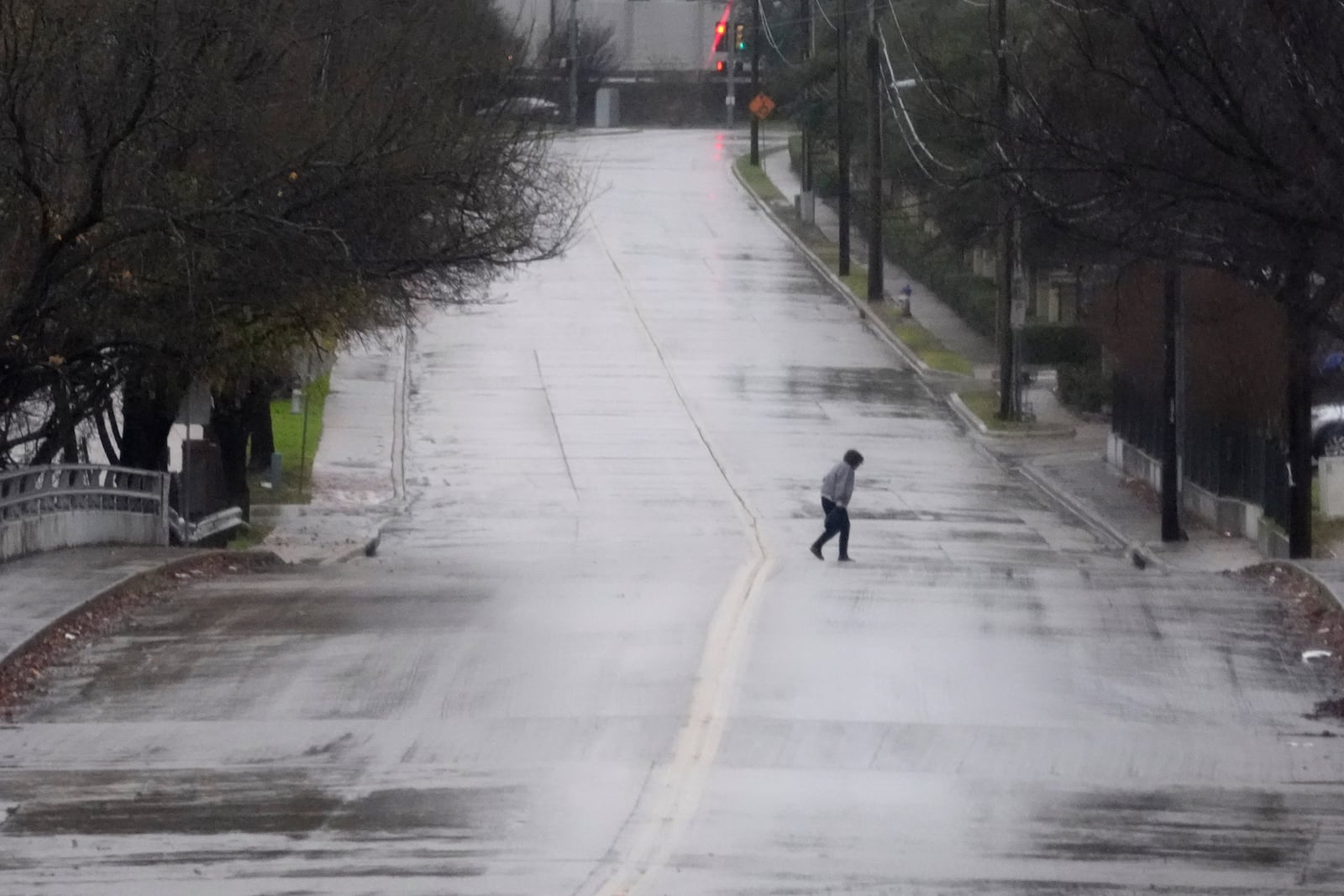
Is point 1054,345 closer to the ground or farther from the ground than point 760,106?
closer to the ground

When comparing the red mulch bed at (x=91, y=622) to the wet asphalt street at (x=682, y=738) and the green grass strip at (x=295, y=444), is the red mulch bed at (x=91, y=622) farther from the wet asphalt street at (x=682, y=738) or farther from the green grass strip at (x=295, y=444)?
the green grass strip at (x=295, y=444)

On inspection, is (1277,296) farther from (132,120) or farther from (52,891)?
(52,891)

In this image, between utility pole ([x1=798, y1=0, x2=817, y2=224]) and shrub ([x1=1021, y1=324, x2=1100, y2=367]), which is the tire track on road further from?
utility pole ([x1=798, y1=0, x2=817, y2=224])

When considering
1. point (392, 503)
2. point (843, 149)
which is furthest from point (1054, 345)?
point (392, 503)

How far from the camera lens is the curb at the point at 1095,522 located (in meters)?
28.0

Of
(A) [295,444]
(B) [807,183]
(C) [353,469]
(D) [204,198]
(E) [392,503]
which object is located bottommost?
(E) [392,503]

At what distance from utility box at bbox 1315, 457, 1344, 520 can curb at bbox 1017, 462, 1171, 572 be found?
9.43 feet

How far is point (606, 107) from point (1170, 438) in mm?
75320

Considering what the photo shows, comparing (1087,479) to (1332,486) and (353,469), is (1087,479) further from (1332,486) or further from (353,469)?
(353,469)

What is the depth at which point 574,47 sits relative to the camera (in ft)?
307

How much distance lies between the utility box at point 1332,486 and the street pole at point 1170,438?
2.21m

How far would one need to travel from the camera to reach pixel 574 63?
94125 millimetres

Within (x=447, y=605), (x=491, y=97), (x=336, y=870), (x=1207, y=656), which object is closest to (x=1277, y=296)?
(x=1207, y=656)

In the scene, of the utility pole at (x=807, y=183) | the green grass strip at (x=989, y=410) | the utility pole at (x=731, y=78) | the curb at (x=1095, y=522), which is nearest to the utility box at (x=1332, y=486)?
the curb at (x=1095, y=522)
